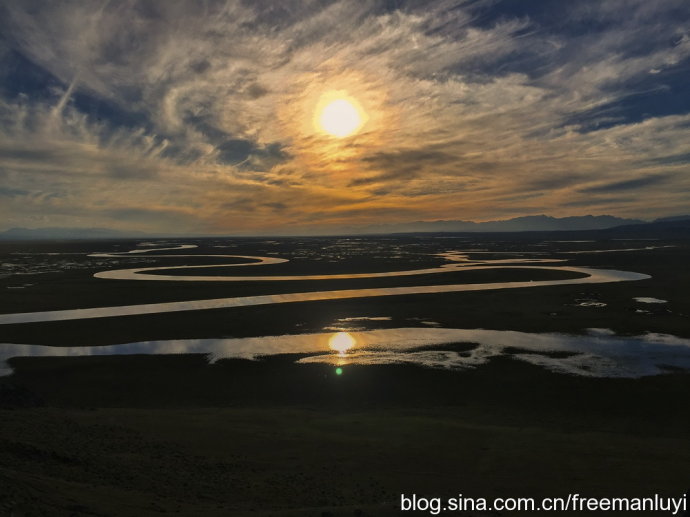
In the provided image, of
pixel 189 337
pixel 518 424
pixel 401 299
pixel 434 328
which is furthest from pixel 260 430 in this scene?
pixel 401 299

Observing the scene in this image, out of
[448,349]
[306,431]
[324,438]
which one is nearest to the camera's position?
[324,438]

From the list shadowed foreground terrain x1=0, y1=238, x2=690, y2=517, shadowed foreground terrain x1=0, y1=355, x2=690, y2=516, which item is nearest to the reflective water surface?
shadowed foreground terrain x1=0, y1=238, x2=690, y2=517

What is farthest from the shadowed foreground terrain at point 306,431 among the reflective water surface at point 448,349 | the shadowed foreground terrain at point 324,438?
the reflective water surface at point 448,349

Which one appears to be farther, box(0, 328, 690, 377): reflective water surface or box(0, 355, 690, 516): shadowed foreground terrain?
box(0, 328, 690, 377): reflective water surface

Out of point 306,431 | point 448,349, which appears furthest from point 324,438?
point 448,349

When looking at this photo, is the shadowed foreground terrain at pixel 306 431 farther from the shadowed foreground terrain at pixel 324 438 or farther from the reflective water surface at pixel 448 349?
the reflective water surface at pixel 448 349

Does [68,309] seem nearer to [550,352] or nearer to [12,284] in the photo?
[12,284]

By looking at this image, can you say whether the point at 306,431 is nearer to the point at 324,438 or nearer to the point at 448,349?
the point at 324,438

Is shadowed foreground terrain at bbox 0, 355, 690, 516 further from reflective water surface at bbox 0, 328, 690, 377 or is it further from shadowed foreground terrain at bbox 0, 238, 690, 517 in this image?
reflective water surface at bbox 0, 328, 690, 377

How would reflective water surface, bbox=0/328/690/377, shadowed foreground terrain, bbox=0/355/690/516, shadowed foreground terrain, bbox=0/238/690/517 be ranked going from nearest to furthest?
shadowed foreground terrain, bbox=0/355/690/516, shadowed foreground terrain, bbox=0/238/690/517, reflective water surface, bbox=0/328/690/377
